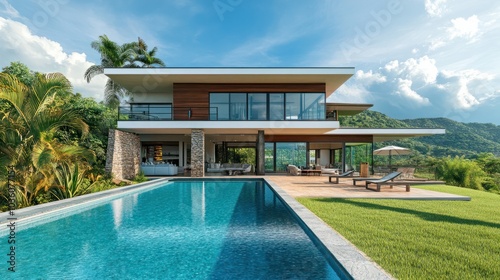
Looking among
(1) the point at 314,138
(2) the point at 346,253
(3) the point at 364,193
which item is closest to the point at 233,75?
(1) the point at 314,138

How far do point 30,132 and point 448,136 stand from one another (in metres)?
48.5

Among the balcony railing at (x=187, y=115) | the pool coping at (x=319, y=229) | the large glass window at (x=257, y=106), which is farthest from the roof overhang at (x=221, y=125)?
the pool coping at (x=319, y=229)

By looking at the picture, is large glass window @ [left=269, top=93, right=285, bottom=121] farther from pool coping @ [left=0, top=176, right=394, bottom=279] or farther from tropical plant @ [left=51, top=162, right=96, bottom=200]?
tropical plant @ [left=51, top=162, right=96, bottom=200]

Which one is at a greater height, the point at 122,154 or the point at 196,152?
the point at 196,152

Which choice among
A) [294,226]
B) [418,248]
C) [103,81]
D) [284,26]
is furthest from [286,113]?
[103,81]

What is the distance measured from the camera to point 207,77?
53.4 feet

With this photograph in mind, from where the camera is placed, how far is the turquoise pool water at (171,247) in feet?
12.1

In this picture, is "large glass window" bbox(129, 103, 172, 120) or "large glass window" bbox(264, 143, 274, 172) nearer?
"large glass window" bbox(129, 103, 172, 120)

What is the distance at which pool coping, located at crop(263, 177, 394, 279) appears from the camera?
3.03 m

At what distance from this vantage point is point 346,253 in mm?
3633

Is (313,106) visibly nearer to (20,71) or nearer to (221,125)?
(221,125)

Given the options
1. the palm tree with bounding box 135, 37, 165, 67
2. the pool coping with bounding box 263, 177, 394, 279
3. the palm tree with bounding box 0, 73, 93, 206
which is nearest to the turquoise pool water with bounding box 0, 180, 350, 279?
the pool coping with bounding box 263, 177, 394, 279

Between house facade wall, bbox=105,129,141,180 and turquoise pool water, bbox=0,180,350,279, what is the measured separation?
25.1 ft

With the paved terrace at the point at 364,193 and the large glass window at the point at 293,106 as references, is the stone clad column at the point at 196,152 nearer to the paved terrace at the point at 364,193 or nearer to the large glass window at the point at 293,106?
the large glass window at the point at 293,106
